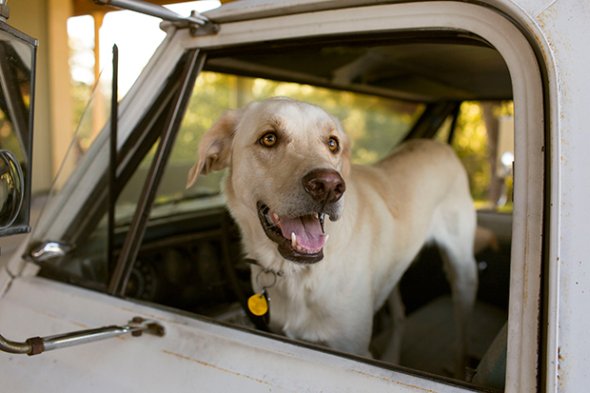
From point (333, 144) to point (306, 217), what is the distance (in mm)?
363

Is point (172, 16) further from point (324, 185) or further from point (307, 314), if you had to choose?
point (307, 314)

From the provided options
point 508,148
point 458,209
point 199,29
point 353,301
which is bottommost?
point 353,301

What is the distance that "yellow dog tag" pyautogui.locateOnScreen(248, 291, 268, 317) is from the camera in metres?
1.72

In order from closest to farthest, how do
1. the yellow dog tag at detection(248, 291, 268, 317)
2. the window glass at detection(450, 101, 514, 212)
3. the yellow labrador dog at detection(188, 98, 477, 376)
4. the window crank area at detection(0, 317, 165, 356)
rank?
the window crank area at detection(0, 317, 165, 356)
the yellow labrador dog at detection(188, 98, 477, 376)
the yellow dog tag at detection(248, 291, 268, 317)
the window glass at detection(450, 101, 514, 212)

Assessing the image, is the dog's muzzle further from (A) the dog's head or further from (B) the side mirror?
(B) the side mirror

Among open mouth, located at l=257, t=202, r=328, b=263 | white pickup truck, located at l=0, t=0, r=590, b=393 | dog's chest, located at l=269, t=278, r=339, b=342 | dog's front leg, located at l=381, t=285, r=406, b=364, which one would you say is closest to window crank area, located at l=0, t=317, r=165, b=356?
white pickup truck, located at l=0, t=0, r=590, b=393

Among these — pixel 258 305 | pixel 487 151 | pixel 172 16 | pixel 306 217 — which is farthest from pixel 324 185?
pixel 487 151

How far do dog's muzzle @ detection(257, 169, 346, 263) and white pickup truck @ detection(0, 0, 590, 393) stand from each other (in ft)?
1.06

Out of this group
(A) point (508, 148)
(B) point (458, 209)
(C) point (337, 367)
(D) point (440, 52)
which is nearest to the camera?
(C) point (337, 367)

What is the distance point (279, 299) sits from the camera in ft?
6.08

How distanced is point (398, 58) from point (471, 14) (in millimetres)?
1513

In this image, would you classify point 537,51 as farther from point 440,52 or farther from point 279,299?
point 440,52

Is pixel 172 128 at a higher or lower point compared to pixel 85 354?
higher

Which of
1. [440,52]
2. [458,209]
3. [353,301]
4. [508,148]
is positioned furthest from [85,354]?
[508,148]
